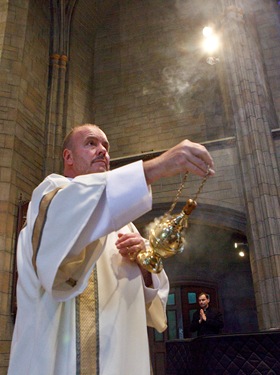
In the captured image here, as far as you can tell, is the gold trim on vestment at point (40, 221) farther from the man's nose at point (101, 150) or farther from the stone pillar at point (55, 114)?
the stone pillar at point (55, 114)

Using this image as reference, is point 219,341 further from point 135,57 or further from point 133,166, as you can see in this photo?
point 135,57

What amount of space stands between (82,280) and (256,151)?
18.6 ft

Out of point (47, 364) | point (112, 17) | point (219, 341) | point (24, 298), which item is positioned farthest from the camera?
point (112, 17)

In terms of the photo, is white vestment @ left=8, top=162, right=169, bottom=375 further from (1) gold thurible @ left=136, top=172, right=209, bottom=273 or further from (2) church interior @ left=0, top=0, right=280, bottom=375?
(2) church interior @ left=0, top=0, right=280, bottom=375

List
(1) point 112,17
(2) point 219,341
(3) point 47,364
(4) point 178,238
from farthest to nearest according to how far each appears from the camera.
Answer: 1. (1) point 112,17
2. (2) point 219,341
3. (4) point 178,238
4. (3) point 47,364

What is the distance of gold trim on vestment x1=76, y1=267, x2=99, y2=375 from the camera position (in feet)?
2.99

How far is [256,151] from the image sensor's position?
6141 mm

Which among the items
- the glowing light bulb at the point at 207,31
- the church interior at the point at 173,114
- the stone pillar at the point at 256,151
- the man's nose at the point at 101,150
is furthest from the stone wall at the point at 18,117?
the man's nose at the point at 101,150

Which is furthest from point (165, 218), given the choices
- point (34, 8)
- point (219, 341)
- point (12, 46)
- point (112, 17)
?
point (112, 17)

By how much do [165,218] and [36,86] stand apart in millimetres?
6520

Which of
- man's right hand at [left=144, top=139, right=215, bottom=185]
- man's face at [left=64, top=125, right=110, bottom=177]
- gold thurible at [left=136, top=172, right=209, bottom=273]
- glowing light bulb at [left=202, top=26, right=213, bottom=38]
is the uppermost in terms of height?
glowing light bulb at [left=202, top=26, right=213, bottom=38]

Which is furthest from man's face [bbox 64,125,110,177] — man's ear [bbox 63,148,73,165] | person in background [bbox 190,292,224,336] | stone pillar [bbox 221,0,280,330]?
stone pillar [bbox 221,0,280,330]

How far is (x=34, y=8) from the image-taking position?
7359 mm

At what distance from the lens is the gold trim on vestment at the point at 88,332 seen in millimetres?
912
